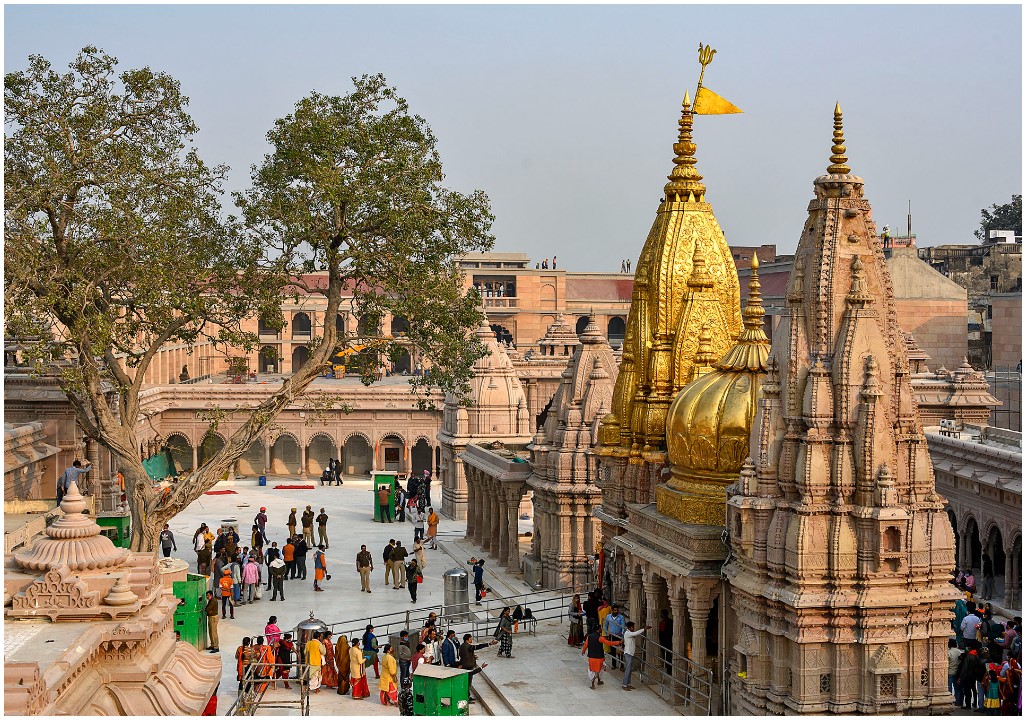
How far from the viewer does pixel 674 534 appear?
22609mm

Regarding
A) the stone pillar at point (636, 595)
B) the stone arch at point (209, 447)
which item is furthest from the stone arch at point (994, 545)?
the stone arch at point (209, 447)

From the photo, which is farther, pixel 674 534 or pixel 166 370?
pixel 166 370

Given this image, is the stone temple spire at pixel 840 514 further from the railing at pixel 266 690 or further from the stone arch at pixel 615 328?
the stone arch at pixel 615 328

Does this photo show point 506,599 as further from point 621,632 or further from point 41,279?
point 41,279

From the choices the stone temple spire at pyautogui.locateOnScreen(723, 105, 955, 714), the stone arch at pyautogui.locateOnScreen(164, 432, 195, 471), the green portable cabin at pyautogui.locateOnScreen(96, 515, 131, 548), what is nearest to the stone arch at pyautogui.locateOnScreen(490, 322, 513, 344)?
the stone arch at pyautogui.locateOnScreen(164, 432, 195, 471)

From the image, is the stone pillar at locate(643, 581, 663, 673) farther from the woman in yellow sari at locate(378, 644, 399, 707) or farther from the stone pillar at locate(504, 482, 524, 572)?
the stone pillar at locate(504, 482, 524, 572)

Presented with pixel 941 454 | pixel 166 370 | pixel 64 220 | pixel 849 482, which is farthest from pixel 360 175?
pixel 166 370

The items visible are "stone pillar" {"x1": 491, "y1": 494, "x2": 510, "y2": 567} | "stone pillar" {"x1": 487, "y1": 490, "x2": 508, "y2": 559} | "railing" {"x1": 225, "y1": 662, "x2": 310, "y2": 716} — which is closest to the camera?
"railing" {"x1": 225, "y1": 662, "x2": 310, "y2": 716}

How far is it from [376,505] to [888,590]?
1092 inches

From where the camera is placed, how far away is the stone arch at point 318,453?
59.3 metres

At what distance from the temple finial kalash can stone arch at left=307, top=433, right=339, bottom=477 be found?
32550mm

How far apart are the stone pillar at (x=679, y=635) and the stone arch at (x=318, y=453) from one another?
3799 centimetres

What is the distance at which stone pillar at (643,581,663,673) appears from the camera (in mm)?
23281

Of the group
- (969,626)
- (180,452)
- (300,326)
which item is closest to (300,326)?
(300,326)
